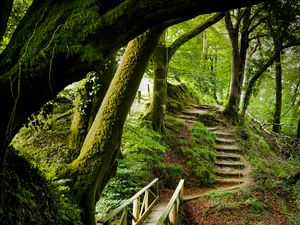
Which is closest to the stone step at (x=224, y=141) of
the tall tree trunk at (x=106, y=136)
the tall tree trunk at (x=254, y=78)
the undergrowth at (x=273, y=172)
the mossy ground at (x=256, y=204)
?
the undergrowth at (x=273, y=172)

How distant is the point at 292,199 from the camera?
406 inches

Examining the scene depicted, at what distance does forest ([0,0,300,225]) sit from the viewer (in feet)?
8.18

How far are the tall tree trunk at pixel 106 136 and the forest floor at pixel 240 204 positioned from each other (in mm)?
4485

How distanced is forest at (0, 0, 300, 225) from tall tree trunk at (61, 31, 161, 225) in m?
0.02

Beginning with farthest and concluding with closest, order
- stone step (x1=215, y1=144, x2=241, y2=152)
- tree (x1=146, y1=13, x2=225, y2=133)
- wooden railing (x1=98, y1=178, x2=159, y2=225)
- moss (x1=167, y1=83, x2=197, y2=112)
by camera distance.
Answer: moss (x1=167, y1=83, x2=197, y2=112)
stone step (x1=215, y1=144, x2=241, y2=152)
tree (x1=146, y1=13, x2=225, y2=133)
wooden railing (x1=98, y1=178, x2=159, y2=225)

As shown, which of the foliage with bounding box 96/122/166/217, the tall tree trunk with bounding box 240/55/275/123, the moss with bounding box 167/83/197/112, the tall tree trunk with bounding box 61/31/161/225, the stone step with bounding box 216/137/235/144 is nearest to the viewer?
the tall tree trunk with bounding box 61/31/161/225

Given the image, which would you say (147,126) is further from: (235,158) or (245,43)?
(245,43)

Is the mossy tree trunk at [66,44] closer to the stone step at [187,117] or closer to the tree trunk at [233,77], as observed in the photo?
the tree trunk at [233,77]

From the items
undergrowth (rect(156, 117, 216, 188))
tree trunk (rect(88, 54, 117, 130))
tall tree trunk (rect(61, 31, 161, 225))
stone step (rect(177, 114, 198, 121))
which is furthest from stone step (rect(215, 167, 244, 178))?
tall tree trunk (rect(61, 31, 161, 225))

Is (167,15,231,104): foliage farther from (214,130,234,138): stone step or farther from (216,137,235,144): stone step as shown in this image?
(216,137,235,144): stone step

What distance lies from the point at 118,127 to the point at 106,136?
262 mm

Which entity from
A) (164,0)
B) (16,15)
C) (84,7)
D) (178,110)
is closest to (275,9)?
(164,0)

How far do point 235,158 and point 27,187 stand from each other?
10.6m

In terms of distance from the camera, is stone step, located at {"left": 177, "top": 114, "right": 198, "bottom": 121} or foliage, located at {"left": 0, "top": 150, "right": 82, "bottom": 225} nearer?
foliage, located at {"left": 0, "top": 150, "right": 82, "bottom": 225}
